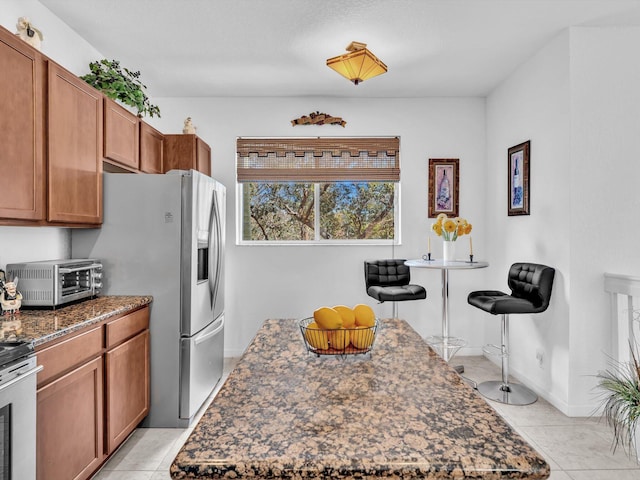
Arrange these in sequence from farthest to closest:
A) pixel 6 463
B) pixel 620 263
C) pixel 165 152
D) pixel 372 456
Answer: pixel 165 152 → pixel 620 263 → pixel 6 463 → pixel 372 456

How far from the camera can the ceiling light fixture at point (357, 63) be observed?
2727mm

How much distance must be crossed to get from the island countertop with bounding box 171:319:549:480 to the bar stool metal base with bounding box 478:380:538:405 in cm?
241

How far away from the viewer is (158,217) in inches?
107

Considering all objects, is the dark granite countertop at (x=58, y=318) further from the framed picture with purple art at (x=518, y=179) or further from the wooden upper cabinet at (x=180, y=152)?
the framed picture with purple art at (x=518, y=179)

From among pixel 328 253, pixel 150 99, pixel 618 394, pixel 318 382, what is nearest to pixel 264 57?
pixel 150 99

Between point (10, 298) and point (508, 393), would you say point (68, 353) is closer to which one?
point (10, 298)

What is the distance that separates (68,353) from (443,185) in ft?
11.7

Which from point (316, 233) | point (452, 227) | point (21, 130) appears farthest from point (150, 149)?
point (452, 227)

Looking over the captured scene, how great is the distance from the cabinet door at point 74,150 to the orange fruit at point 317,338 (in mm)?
1697

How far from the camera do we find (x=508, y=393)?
Answer: 322 centimetres

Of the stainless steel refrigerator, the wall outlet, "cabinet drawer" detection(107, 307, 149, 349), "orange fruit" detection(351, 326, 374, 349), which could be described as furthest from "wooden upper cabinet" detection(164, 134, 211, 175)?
the wall outlet

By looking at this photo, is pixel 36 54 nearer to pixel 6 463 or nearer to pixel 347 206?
pixel 6 463

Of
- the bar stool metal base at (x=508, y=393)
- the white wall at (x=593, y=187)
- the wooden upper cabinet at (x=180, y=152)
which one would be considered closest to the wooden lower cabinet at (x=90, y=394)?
the wooden upper cabinet at (x=180, y=152)

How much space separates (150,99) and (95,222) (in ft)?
6.76
